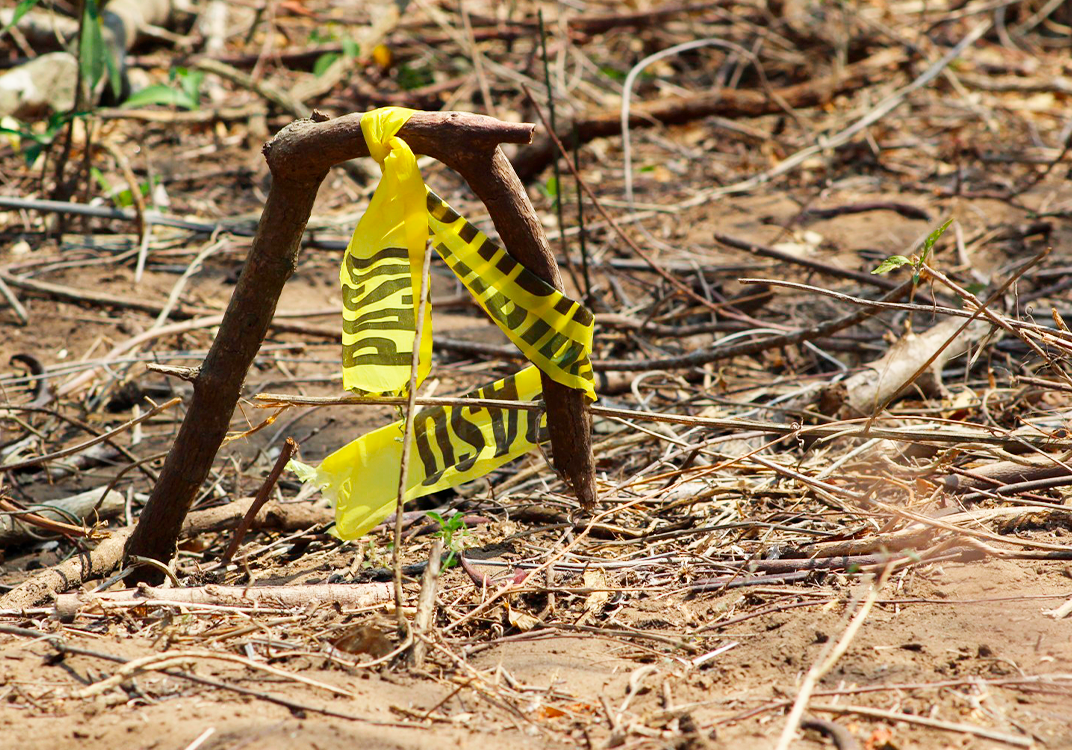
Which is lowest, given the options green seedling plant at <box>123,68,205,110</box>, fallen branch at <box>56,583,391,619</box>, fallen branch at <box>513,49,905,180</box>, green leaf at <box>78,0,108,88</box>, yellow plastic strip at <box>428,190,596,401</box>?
fallen branch at <box>56,583,391,619</box>

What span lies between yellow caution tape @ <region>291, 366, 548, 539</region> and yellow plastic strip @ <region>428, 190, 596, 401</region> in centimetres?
17

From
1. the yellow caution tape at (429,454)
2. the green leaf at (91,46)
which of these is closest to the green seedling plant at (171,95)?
the green leaf at (91,46)

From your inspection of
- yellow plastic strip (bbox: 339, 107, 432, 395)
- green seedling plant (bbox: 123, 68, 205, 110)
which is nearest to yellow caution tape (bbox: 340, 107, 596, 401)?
yellow plastic strip (bbox: 339, 107, 432, 395)

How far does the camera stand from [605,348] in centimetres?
337

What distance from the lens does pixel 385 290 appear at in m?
1.88

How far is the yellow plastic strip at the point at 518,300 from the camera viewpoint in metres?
1.87

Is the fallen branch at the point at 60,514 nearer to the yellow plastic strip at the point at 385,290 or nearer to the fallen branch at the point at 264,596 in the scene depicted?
the fallen branch at the point at 264,596

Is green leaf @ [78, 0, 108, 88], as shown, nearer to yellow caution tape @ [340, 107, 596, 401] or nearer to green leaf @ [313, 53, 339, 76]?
green leaf @ [313, 53, 339, 76]

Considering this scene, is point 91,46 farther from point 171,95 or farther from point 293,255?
point 293,255

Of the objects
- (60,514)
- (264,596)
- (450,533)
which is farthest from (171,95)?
(450,533)

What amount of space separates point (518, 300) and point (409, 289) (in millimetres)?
221

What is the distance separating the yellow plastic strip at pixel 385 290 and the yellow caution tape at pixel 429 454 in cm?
21

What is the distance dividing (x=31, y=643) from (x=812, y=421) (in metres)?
1.95

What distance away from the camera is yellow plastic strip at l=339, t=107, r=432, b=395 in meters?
1.83
